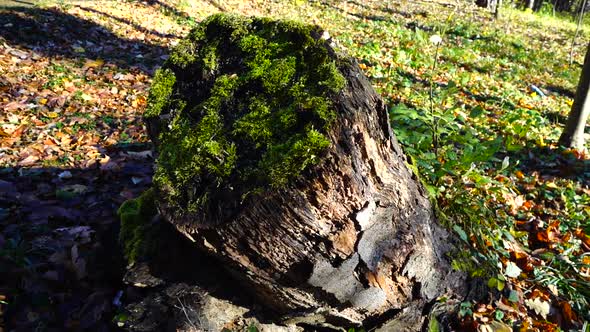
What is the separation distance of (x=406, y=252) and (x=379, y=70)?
261 inches

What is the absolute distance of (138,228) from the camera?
2.42m

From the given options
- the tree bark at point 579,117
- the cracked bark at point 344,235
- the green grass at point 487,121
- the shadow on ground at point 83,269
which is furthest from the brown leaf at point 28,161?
the tree bark at point 579,117

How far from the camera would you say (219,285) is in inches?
84.9

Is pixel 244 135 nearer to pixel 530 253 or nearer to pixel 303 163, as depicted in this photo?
pixel 303 163

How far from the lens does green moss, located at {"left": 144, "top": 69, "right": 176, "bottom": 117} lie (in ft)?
7.60

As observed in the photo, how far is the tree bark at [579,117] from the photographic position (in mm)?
5492

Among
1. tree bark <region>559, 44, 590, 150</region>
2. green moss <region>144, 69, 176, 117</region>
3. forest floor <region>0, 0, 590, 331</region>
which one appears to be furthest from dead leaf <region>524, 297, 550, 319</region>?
tree bark <region>559, 44, 590, 150</region>

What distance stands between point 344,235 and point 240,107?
87 cm

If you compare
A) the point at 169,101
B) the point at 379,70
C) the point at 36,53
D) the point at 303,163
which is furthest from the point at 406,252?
the point at 36,53

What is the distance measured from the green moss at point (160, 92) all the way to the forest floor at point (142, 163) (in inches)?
39.7

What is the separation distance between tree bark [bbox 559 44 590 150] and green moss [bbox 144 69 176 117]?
5.61 m

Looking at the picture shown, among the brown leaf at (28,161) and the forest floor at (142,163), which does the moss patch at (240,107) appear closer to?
the forest floor at (142,163)

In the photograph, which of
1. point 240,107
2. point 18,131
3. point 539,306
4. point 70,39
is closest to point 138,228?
point 240,107

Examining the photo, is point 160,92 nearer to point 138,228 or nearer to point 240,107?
point 240,107
